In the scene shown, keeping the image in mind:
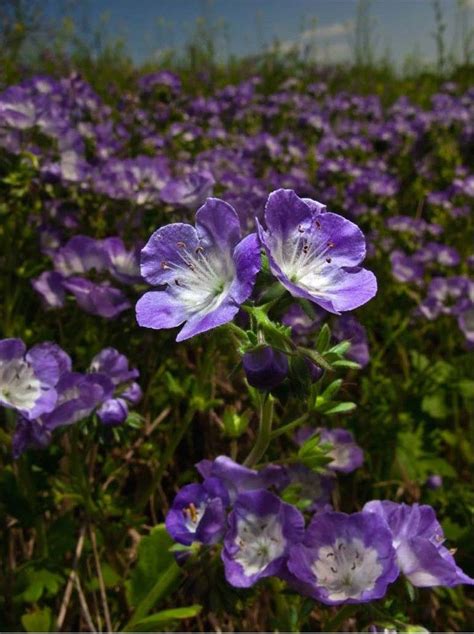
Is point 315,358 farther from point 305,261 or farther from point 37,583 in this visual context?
point 37,583

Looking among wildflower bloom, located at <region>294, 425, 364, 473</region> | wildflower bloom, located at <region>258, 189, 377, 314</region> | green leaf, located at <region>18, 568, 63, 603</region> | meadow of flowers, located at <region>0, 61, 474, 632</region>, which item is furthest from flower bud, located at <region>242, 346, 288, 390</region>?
wildflower bloom, located at <region>294, 425, 364, 473</region>

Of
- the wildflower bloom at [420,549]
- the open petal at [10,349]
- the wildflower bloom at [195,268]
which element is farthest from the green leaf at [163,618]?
the wildflower bloom at [195,268]

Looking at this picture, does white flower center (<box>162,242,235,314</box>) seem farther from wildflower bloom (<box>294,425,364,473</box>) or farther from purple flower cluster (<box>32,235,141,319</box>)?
wildflower bloom (<box>294,425,364,473</box>)

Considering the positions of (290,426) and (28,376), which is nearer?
(290,426)

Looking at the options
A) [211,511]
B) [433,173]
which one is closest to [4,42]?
[433,173]

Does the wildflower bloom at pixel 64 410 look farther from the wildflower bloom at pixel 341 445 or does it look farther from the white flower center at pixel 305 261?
the wildflower bloom at pixel 341 445

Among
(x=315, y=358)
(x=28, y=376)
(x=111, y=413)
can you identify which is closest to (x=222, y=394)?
(x=111, y=413)

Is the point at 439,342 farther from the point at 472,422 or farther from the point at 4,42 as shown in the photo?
the point at 4,42
